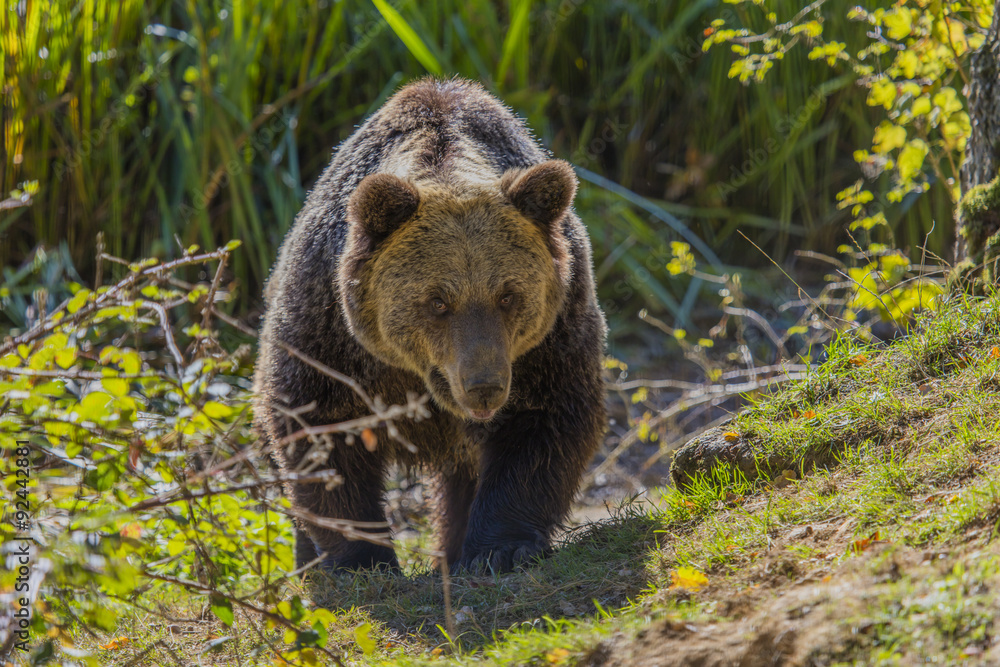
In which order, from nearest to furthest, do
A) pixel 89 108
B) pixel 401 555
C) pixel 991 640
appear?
pixel 991 640
pixel 401 555
pixel 89 108

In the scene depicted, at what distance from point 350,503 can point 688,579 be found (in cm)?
184

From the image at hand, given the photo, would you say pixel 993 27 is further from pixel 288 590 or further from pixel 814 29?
pixel 288 590

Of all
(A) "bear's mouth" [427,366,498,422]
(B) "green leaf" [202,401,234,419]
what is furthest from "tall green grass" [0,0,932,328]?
(B) "green leaf" [202,401,234,419]

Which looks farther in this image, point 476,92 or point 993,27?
point 476,92

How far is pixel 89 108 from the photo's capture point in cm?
736

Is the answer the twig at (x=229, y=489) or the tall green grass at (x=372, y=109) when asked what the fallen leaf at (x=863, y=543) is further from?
the tall green grass at (x=372, y=109)

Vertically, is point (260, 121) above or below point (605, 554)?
above

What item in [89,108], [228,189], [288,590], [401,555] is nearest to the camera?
[288,590]

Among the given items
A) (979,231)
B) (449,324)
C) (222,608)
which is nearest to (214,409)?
(222,608)

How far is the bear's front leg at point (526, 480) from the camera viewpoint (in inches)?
167

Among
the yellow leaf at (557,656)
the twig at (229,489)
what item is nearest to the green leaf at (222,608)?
the twig at (229,489)

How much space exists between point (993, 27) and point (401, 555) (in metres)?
4.30

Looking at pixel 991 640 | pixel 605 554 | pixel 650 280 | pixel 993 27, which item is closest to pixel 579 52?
pixel 650 280

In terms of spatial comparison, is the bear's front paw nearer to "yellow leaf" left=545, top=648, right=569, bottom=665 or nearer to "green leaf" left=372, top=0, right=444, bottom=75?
"yellow leaf" left=545, top=648, right=569, bottom=665
